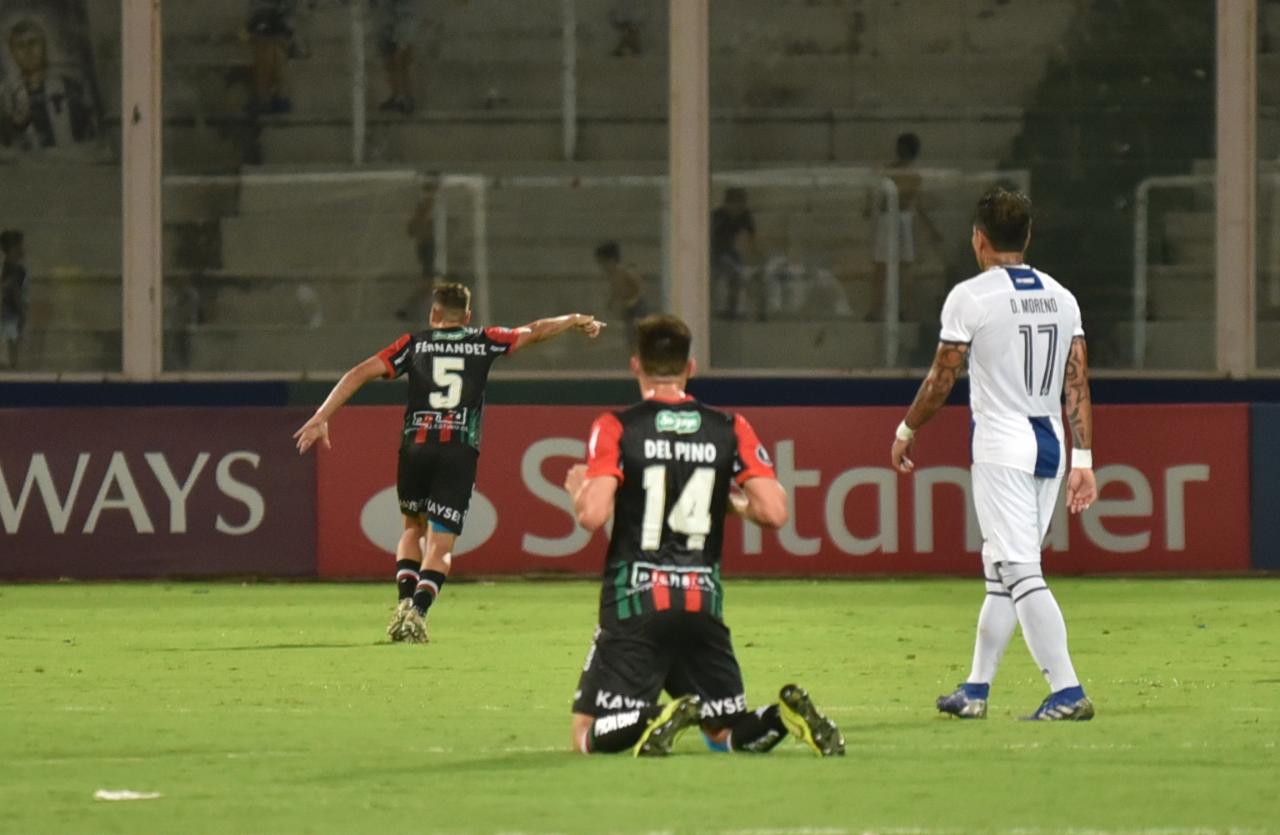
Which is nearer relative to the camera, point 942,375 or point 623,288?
point 942,375

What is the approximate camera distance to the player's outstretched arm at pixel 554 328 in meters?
13.2

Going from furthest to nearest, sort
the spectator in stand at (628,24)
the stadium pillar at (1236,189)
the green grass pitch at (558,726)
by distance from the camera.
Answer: the spectator in stand at (628,24)
the stadium pillar at (1236,189)
the green grass pitch at (558,726)

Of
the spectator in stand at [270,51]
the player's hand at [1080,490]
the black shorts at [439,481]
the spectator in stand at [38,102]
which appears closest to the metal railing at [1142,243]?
the spectator in stand at [270,51]

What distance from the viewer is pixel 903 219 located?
21.6m

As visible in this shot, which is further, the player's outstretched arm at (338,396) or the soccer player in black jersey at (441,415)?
the soccer player in black jersey at (441,415)

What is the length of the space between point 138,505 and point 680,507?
10725 millimetres

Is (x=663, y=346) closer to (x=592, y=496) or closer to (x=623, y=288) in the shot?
(x=592, y=496)

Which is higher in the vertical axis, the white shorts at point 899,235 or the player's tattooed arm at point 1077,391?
the white shorts at point 899,235

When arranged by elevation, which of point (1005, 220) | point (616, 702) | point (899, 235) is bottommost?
point (616, 702)

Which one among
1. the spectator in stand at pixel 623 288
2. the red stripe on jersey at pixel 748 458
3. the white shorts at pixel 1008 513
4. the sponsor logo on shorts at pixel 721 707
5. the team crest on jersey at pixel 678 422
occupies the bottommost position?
the sponsor logo on shorts at pixel 721 707

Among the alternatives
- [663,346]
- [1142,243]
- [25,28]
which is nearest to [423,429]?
[663,346]

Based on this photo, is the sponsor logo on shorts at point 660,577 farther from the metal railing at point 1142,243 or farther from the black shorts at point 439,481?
the metal railing at point 1142,243

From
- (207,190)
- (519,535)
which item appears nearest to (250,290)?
(207,190)

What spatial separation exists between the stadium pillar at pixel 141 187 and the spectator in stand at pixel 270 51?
956mm
